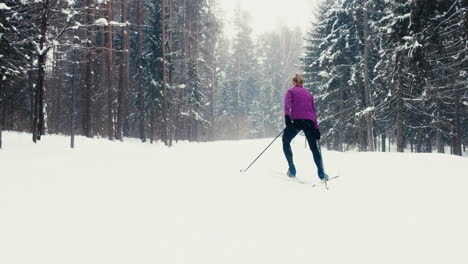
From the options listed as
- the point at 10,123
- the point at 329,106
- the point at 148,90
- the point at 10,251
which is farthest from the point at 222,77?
the point at 10,251

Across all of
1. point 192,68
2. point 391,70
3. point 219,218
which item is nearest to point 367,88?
point 391,70

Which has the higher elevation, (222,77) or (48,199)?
(222,77)

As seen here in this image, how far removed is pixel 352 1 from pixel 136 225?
77.7 ft

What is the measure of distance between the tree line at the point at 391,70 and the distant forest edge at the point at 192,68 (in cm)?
8

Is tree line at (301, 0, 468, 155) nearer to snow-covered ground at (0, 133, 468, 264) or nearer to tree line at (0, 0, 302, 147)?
snow-covered ground at (0, 133, 468, 264)

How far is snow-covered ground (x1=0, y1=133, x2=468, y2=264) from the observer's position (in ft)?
8.88

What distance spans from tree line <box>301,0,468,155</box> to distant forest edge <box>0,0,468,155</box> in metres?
0.08

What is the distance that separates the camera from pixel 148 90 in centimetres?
2747

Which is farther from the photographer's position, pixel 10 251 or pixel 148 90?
pixel 148 90

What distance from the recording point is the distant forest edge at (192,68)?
474 inches

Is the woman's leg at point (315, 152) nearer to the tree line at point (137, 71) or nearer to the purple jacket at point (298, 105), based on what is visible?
the purple jacket at point (298, 105)

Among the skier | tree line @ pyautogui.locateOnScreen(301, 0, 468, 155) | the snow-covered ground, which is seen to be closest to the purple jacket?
the skier

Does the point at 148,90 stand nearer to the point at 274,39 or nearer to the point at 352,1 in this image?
the point at 352,1

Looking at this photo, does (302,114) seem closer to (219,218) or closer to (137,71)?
(219,218)
